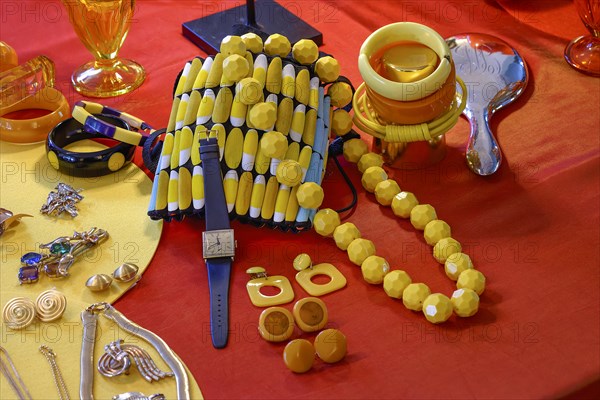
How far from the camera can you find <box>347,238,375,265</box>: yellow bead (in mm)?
758

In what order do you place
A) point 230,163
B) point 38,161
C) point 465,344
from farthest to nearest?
point 38,161 < point 230,163 < point 465,344

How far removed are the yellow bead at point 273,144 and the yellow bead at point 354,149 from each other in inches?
4.1

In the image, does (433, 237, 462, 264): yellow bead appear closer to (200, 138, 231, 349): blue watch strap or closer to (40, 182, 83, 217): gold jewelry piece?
(200, 138, 231, 349): blue watch strap

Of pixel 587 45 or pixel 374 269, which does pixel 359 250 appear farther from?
pixel 587 45

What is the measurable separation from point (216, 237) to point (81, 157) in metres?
0.20

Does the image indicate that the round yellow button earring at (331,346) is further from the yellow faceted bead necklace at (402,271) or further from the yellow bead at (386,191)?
the yellow bead at (386,191)

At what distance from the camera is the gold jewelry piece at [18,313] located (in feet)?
2.33

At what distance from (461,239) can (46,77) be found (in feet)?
1.70

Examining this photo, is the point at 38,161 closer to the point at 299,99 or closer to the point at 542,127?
the point at 299,99

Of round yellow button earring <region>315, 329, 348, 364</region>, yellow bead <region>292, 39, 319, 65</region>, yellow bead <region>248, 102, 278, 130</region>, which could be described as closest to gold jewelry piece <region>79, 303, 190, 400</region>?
round yellow button earring <region>315, 329, 348, 364</region>

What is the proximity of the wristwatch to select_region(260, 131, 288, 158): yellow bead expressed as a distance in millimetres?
45

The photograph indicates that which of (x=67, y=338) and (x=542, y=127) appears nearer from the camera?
(x=67, y=338)

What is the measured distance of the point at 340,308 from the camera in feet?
2.38

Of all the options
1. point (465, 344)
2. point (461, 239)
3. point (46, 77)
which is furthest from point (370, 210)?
point (46, 77)
